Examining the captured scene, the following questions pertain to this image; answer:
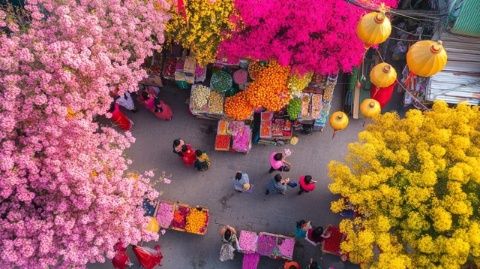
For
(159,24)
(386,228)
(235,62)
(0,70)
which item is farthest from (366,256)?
(0,70)

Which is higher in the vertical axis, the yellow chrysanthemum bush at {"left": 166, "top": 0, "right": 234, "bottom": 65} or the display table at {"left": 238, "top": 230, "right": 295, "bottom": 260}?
the yellow chrysanthemum bush at {"left": 166, "top": 0, "right": 234, "bottom": 65}

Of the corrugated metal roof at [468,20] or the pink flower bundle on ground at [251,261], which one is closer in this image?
the corrugated metal roof at [468,20]

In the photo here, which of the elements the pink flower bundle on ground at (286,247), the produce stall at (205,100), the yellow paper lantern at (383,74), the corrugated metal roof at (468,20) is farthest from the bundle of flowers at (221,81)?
the corrugated metal roof at (468,20)

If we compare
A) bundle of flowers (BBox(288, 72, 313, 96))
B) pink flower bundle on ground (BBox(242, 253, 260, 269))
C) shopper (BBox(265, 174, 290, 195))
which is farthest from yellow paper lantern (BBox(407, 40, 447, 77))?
pink flower bundle on ground (BBox(242, 253, 260, 269))

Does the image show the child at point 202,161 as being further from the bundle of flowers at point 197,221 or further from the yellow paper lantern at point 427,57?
the yellow paper lantern at point 427,57

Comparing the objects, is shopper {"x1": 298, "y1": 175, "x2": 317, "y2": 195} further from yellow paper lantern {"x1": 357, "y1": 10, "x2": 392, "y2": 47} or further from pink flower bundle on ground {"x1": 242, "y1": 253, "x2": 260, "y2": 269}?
yellow paper lantern {"x1": 357, "y1": 10, "x2": 392, "y2": 47}

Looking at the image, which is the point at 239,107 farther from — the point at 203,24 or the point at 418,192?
the point at 418,192
